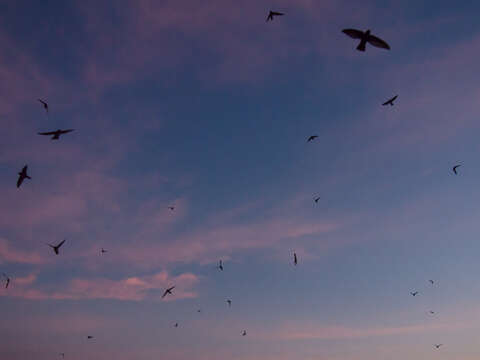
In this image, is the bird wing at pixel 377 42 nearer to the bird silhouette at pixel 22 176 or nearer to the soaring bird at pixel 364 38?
the soaring bird at pixel 364 38

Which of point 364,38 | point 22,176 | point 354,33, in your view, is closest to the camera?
point 354,33

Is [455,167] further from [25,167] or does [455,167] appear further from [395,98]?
[25,167]

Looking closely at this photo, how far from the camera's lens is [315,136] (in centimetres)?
3984

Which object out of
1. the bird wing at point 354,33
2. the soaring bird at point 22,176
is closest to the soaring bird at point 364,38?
the bird wing at point 354,33

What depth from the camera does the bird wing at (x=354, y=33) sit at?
21294 mm

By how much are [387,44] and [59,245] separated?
3090 cm

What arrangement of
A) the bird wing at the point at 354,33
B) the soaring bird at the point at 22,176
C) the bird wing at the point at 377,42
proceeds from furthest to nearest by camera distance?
the soaring bird at the point at 22,176 < the bird wing at the point at 377,42 < the bird wing at the point at 354,33

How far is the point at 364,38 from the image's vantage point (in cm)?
2177

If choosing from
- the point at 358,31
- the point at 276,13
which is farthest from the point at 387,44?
the point at 276,13

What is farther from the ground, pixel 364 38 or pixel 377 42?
pixel 364 38

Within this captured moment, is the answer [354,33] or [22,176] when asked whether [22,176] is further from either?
[354,33]

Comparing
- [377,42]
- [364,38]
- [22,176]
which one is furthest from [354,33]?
[22,176]

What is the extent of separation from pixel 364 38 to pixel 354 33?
2.05 feet

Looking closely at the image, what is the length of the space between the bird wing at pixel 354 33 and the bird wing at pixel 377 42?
498 mm
